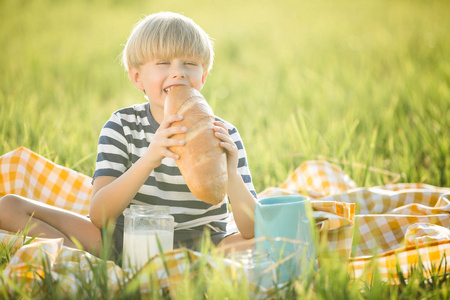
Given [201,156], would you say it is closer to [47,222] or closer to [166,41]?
[166,41]

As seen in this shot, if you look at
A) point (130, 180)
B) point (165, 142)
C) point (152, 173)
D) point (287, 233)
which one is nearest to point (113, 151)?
point (152, 173)

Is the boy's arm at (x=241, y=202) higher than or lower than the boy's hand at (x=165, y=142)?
lower

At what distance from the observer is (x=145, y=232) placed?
57.2 inches

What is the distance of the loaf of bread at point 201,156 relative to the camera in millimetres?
1404

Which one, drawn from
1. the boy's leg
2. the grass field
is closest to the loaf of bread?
the boy's leg

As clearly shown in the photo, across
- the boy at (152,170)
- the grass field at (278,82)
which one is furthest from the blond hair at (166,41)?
the grass field at (278,82)

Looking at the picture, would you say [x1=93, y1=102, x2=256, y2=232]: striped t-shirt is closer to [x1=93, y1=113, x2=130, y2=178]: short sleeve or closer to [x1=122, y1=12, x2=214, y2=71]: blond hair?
[x1=93, y1=113, x2=130, y2=178]: short sleeve

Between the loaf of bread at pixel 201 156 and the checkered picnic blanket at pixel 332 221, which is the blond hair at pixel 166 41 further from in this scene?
the checkered picnic blanket at pixel 332 221

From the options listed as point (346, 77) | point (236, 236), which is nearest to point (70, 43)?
point (346, 77)

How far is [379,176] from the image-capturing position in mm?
2684

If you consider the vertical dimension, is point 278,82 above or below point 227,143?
above

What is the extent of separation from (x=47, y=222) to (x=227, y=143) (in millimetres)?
783

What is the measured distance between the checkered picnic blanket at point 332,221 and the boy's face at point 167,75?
0.59 m

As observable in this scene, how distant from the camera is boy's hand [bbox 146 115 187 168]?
1.43 meters
